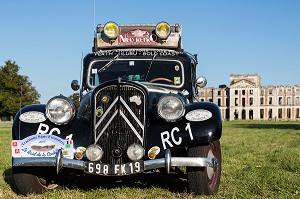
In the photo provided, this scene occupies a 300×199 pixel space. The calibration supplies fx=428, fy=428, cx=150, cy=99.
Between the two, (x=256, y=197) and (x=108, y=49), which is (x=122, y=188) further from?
(x=108, y=49)

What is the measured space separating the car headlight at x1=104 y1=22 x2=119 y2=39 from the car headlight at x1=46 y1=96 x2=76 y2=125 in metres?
2.44

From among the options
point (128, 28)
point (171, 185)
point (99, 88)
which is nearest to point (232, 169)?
point (171, 185)

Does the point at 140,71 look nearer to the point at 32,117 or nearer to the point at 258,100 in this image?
the point at 32,117

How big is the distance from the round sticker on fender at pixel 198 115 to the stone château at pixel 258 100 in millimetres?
129694

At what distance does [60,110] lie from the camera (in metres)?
5.72

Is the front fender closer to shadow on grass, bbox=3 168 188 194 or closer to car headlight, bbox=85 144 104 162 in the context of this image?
car headlight, bbox=85 144 104 162

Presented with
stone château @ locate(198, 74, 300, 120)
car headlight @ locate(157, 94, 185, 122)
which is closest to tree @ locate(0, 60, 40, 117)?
car headlight @ locate(157, 94, 185, 122)

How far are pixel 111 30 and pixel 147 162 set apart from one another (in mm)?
3390

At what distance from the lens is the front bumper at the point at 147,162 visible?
16.9 feet

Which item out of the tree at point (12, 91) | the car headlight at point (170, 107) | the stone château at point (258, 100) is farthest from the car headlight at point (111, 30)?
the stone château at point (258, 100)

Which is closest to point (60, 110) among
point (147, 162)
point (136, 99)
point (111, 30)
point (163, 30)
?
point (136, 99)

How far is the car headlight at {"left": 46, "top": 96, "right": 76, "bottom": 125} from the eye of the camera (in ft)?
18.6

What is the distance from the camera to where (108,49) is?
26.5 ft

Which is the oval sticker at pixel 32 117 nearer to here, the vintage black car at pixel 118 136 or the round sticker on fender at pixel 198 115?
the vintage black car at pixel 118 136
